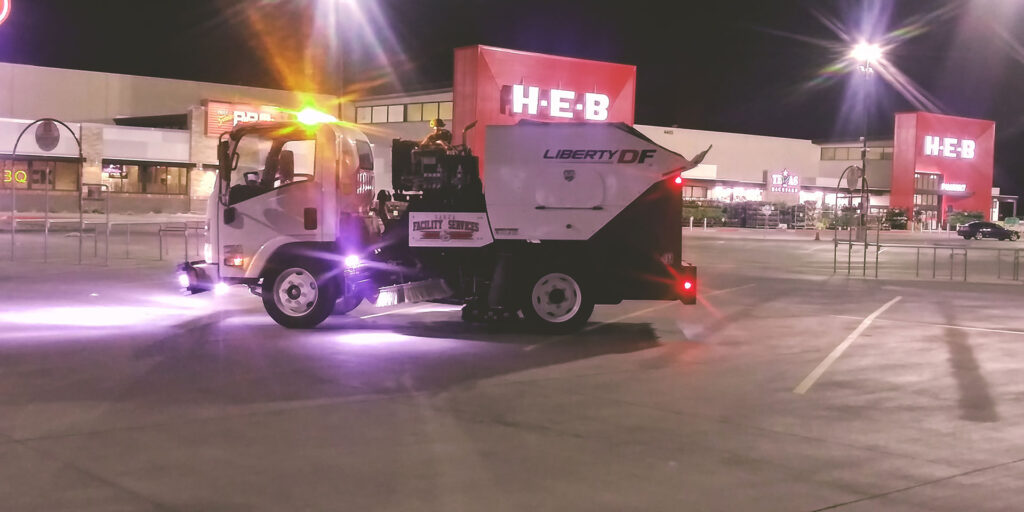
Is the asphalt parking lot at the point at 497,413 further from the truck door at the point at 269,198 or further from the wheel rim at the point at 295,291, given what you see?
the truck door at the point at 269,198

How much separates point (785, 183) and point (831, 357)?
215 ft

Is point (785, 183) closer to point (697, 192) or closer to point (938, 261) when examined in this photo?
point (697, 192)

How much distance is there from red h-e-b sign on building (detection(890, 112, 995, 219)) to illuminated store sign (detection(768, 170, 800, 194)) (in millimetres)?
7300

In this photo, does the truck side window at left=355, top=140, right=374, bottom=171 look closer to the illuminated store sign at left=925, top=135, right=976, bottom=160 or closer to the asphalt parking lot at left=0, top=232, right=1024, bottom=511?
the asphalt parking lot at left=0, top=232, right=1024, bottom=511

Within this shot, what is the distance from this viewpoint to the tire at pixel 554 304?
12977mm

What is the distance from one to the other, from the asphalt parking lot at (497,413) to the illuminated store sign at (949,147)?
6535cm

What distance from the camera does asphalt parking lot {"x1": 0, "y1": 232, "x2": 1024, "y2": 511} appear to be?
6.04 metres

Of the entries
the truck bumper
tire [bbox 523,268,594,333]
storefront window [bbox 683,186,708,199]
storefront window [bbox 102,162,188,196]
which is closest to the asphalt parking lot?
tire [bbox 523,268,594,333]

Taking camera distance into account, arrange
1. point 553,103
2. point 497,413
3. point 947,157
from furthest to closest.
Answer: point 947,157 < point 553,103 < point 497,413

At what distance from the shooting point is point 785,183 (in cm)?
7456

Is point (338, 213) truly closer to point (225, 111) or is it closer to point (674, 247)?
point (674, 247)

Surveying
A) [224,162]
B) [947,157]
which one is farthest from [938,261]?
[947,157]

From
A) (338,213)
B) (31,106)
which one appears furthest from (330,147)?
(31,106)

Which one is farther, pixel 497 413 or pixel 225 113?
pixel 225 113
